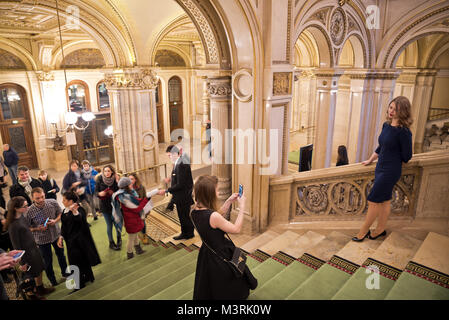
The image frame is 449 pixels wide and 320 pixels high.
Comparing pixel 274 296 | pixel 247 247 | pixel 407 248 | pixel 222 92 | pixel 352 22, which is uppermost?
pixel 352 22

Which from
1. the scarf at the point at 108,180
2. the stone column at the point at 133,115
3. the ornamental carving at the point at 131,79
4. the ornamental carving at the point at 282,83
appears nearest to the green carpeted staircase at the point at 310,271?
the scarf at the point at 108,180

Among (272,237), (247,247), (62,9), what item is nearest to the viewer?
(247,247)

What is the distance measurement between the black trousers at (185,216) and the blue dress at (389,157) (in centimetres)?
291

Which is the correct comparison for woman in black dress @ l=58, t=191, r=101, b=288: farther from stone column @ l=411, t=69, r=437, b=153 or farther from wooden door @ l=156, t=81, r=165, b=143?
wooden door @ l=156, t=81, r=165, b=143

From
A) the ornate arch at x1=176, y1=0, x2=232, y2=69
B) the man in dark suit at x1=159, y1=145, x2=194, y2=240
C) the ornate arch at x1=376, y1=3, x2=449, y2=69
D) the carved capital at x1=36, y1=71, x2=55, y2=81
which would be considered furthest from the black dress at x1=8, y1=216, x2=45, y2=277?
the carved capital at x1=36, y1=71, x2=55, y2=81

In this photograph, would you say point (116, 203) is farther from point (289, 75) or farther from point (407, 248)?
point (407, 248)

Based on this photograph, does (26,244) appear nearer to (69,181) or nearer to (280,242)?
(69,181)

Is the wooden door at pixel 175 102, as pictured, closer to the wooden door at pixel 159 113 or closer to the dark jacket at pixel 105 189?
the wooden door at pixel 159 113

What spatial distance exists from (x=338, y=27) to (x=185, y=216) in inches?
212

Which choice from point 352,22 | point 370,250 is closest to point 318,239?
point 370,250

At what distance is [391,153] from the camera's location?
329cm

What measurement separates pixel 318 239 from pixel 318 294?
1469 millimetres

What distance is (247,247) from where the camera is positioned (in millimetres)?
4621

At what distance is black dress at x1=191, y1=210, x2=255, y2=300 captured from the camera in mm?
2418
